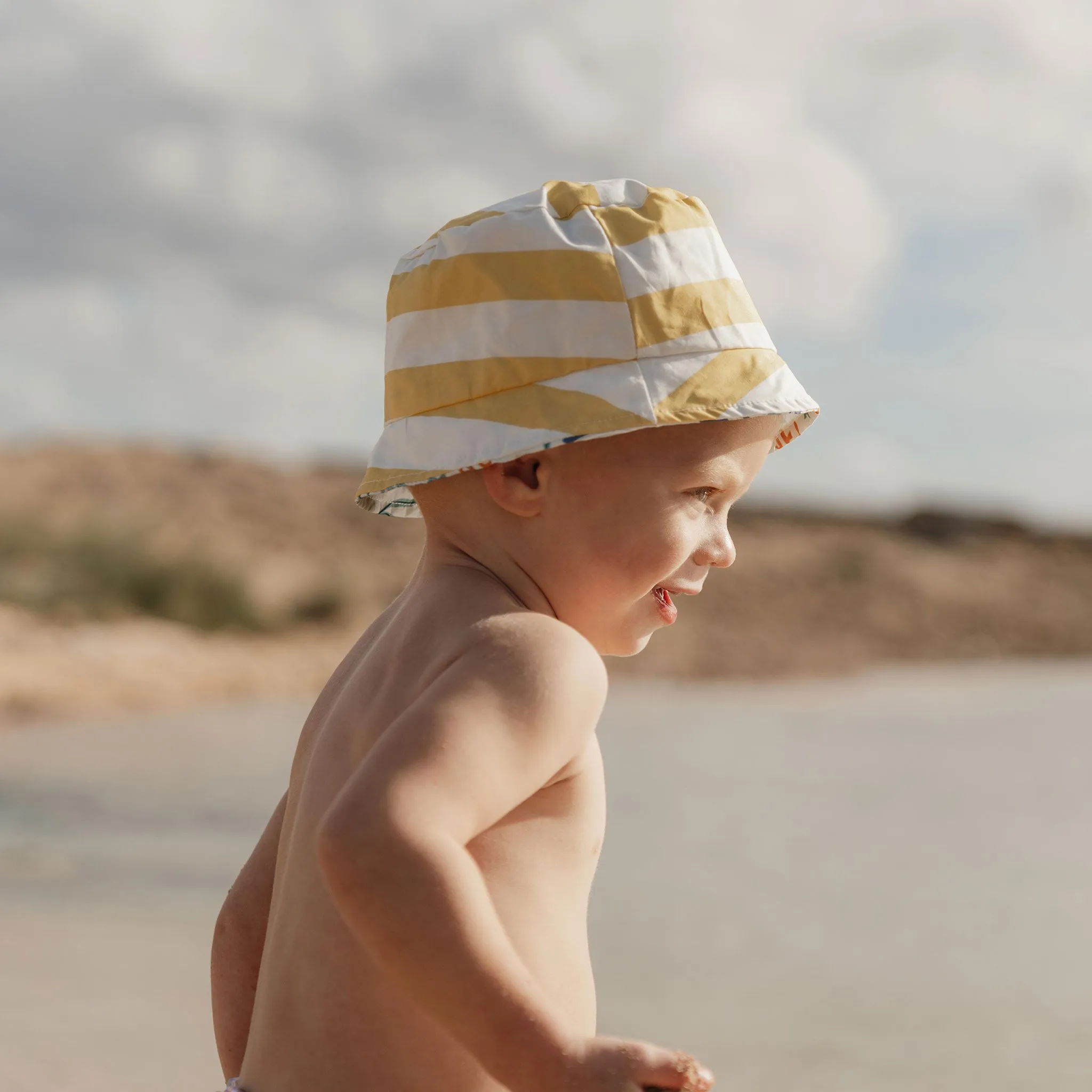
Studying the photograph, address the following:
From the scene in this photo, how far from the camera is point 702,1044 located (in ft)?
10.7

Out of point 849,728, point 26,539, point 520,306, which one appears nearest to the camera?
point 520,306

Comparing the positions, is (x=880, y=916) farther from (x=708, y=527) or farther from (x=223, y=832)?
(x=708, y=527)

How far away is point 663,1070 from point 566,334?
57 centimetres

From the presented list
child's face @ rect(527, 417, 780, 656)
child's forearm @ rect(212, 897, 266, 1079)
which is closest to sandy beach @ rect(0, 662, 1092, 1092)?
child's forearm @ rect(212, 897, 266, 1079)

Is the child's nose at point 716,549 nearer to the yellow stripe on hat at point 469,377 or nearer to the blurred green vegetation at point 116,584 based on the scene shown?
the yellow stripe on hat at point 469,377

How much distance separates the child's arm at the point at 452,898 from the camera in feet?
3.19

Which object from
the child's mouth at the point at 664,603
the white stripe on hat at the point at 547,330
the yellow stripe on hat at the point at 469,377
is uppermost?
the white stripe on hat at the point at 547,330

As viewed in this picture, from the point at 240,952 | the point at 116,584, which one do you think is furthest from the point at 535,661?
the point at 116,584

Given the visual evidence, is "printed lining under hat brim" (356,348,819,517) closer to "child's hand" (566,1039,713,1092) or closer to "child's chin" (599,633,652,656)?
"child's chin" (599,633,652,656)

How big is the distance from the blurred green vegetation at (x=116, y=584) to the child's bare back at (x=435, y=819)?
10.7 m

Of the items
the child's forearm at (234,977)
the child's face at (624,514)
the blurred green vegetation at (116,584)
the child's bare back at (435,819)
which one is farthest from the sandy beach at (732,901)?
the blurred green vegetation at (116,584)

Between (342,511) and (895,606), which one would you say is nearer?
(895,606)

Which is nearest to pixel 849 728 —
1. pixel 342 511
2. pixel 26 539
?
pixel 26 539

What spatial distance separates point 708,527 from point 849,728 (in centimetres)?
717
